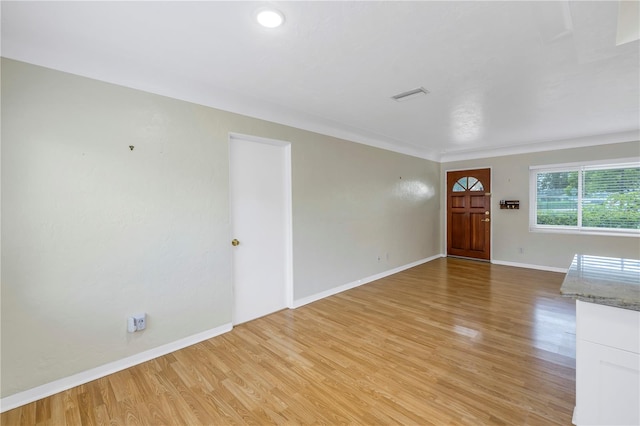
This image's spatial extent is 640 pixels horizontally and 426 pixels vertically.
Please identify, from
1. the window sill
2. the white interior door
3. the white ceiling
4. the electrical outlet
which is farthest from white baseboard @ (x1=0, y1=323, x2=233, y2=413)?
the window sill

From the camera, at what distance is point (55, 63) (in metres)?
1.96

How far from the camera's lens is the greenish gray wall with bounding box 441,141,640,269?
15.0ft

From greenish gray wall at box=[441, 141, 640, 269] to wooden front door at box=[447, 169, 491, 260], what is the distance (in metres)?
0.12

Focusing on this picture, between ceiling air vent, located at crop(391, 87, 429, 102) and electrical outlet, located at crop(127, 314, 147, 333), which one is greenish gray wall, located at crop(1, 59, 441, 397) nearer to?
electrical outlet, located at crop(127, 314, 147, 333)

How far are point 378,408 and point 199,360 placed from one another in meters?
1.56

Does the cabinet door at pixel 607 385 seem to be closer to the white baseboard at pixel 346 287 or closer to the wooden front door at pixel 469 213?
the white baseboard at pixel 346 287

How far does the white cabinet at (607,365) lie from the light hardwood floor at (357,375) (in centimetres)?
44

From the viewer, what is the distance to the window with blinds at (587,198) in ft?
14.8

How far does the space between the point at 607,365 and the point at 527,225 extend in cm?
506

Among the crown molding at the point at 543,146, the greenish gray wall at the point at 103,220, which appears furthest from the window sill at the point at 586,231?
the greenish gray wall at the point at 103,220

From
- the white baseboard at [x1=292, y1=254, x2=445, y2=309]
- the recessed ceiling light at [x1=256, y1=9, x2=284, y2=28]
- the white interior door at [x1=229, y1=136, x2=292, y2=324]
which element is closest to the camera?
the recessed ceiling light at [x1=256, y1=9, x2=284, y2=28]

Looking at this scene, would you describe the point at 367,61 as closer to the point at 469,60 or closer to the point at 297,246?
the point at 469,60

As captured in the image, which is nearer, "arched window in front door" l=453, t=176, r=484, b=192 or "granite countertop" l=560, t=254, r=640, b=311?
"granite countertop" l=560, t=254, r=640, b=311

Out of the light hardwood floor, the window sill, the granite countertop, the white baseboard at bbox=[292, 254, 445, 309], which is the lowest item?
the light hardwood floor
